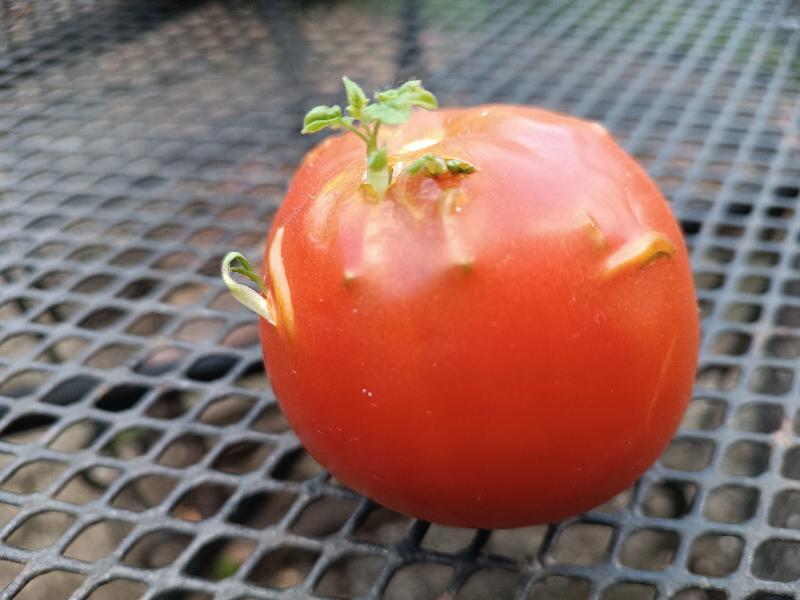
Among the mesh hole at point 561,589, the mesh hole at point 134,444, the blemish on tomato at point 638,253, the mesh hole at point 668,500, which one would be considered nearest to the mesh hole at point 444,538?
the mesh hole at point 561,589

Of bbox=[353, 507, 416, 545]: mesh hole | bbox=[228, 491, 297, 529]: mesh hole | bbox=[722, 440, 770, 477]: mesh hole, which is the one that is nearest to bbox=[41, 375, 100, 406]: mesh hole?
bbox=[228, 491, 297, 529]: mesh hole

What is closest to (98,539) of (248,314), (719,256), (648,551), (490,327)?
(248,314)

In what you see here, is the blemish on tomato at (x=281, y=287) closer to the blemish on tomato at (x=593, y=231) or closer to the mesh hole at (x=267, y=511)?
the blemish on tomato at (x=593, y=231)

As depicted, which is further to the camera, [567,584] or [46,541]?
[46,541]

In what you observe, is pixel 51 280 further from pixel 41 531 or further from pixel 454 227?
pixel 454 227

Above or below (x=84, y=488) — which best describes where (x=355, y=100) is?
above

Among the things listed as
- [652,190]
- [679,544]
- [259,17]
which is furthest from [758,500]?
[259,17]

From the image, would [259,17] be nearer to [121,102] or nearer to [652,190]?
[121,102]
